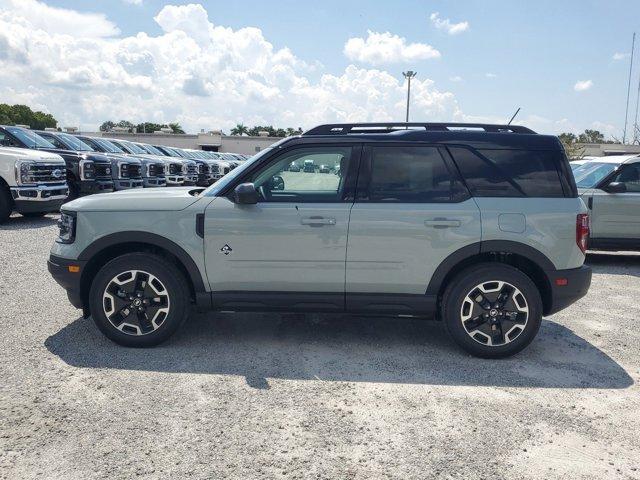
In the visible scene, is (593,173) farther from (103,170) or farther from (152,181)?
(152,181)

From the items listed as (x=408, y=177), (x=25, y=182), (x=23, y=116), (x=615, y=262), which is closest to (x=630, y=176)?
(x=615, y=262)

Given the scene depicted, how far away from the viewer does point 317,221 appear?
14.3ft

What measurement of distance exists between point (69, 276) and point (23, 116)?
367ft

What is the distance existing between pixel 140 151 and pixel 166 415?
19.1 meters

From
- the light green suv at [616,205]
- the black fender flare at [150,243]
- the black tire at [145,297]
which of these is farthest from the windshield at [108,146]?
the light green suv at [616,205]

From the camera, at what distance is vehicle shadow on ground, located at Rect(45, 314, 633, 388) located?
13.4ft

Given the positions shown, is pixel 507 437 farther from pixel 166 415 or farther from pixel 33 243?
pixel 33 243

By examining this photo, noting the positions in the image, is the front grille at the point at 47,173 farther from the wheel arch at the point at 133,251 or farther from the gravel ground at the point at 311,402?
the wheel arch at the point at 133,251

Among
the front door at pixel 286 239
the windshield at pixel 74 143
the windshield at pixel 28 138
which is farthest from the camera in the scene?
the windshield at pixel 74 143

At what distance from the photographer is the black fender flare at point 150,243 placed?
4.43m

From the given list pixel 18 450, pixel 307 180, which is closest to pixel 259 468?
pixel 18 450

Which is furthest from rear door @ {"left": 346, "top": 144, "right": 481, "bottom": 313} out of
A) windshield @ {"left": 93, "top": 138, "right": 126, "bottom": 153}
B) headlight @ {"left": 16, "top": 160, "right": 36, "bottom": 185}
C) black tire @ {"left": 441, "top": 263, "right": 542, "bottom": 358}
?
windshield @ {"left": 93, "top": 138, "right": 126, "bottom": 153}

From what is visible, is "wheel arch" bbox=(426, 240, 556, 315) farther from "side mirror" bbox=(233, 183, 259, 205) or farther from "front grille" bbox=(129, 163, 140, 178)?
"front grille" bbox=(129, 163, 140, 178)

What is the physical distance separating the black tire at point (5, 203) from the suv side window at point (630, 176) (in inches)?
445
